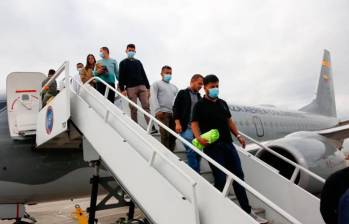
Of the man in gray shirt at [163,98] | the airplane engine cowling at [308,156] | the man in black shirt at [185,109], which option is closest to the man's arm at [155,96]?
the man in gray shirt at [163,98]

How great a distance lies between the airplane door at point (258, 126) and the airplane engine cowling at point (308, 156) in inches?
159

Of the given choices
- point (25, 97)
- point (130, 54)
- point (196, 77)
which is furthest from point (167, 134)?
point (25, 97)

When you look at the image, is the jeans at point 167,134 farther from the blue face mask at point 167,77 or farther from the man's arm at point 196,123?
the man's arm at point 196,123

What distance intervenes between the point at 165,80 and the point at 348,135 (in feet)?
18.3

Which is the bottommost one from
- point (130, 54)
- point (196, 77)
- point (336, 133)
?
point (336, 133)

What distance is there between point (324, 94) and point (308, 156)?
15366 millimetres

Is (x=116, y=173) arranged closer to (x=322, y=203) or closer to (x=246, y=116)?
(x=322, y=203)

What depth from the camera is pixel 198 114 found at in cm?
355

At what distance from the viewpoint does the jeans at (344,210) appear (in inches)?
52.9

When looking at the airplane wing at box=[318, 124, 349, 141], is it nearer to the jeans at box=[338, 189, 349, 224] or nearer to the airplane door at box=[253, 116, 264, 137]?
the airplane door at box=[253, 116, 264, 137]

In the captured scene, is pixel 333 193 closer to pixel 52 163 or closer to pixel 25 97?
pixel 52 163

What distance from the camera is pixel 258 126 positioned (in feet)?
35.0

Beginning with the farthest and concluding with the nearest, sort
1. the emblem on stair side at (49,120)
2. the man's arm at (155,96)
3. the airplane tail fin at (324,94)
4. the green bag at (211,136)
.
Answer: the airplane tail fin at (324,94), the man's arm at (155,96), the emblem on stair side at (49,120), the green bag at (211,136)

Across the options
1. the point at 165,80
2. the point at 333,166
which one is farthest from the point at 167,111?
the point at 333,166
